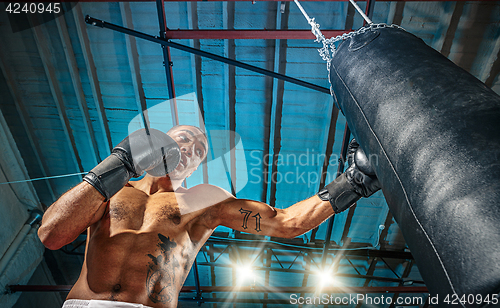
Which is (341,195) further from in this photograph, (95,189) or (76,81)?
(76,81)

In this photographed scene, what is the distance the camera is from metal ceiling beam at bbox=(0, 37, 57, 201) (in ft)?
15.8

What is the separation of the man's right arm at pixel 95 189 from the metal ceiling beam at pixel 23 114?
4.57 m

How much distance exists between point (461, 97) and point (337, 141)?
4.18 metres

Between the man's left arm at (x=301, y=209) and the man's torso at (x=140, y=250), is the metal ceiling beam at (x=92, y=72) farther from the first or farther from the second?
the man's left arm at (x=301, y=209)

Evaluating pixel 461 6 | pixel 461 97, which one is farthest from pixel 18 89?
pixel 461 6

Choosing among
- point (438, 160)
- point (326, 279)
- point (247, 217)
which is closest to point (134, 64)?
point (247, 217)

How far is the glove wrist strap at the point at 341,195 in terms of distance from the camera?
224 centimetres

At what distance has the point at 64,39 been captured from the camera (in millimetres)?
4430

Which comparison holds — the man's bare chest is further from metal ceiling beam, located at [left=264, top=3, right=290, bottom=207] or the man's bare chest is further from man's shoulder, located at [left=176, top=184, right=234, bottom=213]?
metal ceiling beam, located at [left=264, top=3, right=290, bottom=207]

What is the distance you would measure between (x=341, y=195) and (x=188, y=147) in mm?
1822

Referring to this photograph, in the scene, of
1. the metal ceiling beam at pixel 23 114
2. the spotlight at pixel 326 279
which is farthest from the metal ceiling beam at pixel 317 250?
the metal ceiling beam at pixel 23 114

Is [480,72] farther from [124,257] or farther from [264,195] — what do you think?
[124,257]

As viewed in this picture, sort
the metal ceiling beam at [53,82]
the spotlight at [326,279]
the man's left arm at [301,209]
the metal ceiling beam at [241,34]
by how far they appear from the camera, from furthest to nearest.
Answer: the spotlight at [326,279], the metal ceiling beam at [53,82], the metal ceiling beam at [241,34], the man's left arm at [301,209]

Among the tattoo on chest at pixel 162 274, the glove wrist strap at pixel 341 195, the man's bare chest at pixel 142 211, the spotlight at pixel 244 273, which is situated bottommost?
the spotlight at pixel 244 273
